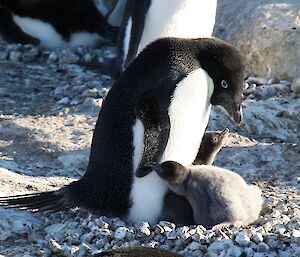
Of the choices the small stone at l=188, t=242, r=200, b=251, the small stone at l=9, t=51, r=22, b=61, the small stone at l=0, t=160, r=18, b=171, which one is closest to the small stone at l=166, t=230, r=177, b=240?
the small stone at l=188, t=242, r=200, b=251

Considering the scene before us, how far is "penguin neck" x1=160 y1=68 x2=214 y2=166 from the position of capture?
168 inches

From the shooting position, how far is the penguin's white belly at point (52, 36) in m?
8.78

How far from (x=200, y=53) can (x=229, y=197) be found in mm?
689

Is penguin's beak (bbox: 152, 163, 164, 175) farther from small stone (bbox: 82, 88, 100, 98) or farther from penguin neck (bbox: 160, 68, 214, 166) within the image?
small stone (bbox: 82, 88, 100, 98)

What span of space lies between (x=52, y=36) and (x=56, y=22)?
20cm

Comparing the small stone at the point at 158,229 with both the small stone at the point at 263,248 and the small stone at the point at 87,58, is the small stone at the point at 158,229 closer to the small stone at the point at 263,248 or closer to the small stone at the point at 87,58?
the small stone at the point at 263,248

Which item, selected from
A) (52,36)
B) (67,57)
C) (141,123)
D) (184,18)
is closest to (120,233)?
(141,123)

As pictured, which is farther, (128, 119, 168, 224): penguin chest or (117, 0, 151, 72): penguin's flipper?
(117, 0, 151, 72): penguin's flipper

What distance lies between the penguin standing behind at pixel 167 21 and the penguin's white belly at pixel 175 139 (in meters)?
1.74

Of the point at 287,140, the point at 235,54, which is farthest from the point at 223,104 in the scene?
the point at 287,140

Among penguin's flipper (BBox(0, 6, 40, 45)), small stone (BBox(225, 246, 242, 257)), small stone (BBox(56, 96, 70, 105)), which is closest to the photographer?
small stone (BBox(225, 246, 242, 257))

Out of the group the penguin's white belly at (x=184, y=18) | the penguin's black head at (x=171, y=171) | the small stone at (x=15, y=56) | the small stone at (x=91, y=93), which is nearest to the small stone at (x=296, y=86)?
the penguin's white belly at (x=184, y=18)

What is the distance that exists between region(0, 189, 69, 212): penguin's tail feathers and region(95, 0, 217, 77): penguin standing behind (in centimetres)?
188

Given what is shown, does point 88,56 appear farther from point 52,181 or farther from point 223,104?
point 223,104
